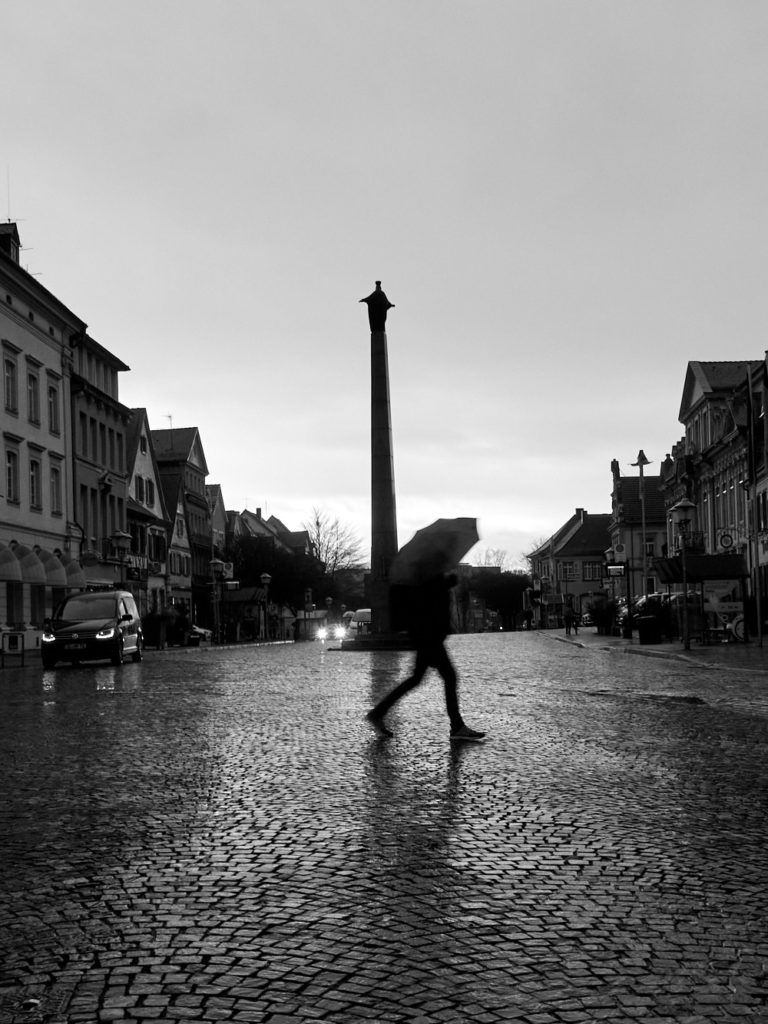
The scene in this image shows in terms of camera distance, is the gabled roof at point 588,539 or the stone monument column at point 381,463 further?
the gabled roof at point 588,539

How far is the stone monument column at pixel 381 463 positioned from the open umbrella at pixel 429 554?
27.5 m

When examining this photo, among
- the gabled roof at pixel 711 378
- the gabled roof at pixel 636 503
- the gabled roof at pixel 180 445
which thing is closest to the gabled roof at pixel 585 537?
the gabled roof at pixel 636 503

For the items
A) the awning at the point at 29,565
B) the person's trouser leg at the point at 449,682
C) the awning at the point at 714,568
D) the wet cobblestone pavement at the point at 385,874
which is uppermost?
the awning at the point at 29,565

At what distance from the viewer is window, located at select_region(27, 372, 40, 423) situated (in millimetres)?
49266

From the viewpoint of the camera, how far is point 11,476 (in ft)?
154

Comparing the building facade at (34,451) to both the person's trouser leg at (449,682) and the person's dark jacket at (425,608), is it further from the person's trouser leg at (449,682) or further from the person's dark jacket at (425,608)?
the person's trouser leg at (449,682)

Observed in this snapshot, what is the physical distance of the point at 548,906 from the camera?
5230 millimetres

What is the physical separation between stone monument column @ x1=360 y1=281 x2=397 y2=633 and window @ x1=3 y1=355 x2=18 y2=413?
1391 centimetres

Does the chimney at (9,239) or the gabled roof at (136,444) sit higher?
the chimney at (9,239)

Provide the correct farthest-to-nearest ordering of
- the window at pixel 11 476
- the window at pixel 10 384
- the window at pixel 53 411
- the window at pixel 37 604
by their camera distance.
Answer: the window at pixel 53 411
the window at pixel 37 604
the window at pixel 10 384
the window at pixel 11 476

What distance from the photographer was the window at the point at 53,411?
170ft

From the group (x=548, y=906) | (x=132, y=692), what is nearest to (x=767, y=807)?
(x=548, y=906)

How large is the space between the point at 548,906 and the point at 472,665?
22154 mm

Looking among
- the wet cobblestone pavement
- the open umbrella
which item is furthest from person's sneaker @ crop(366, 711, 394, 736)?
the open umbrella
